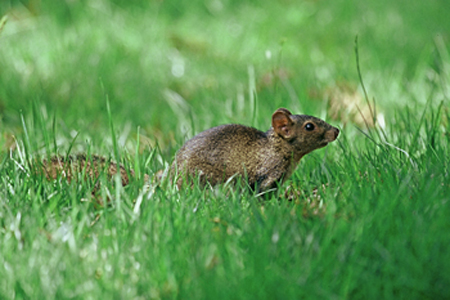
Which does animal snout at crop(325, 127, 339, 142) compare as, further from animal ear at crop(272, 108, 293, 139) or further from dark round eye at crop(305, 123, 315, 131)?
animal ear at crop(272, 108, 293, 139)

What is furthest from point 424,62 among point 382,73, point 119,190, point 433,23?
point 119,190

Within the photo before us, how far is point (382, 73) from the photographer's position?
20.1 ft

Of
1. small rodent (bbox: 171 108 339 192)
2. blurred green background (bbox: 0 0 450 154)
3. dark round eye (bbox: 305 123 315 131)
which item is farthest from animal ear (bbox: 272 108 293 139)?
blurred green background (bbox: 0 0 450 154)

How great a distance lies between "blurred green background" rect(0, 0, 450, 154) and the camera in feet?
16.7

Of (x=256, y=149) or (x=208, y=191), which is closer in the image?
(x=208, y=191)

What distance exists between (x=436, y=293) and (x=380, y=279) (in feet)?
0.66

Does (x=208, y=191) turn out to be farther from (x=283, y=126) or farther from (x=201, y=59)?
(x=201, y=59)

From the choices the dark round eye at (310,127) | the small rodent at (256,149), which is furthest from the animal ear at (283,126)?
the dark round eye at (310,127)

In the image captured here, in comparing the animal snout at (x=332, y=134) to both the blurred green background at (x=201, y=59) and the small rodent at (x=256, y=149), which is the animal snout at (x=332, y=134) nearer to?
the small rodent at (x=256, y=149)

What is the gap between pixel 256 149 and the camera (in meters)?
3.74

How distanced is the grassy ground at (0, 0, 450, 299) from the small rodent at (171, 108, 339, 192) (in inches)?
4.1

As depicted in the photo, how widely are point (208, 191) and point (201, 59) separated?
355cm

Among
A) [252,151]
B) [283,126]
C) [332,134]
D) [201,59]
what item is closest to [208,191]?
[252,151]

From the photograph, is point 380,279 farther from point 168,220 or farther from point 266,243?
point 168,220
